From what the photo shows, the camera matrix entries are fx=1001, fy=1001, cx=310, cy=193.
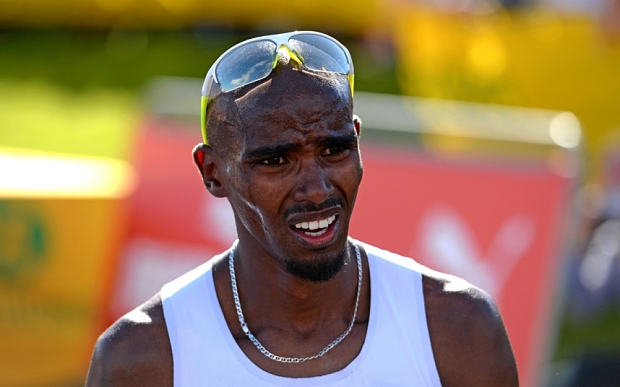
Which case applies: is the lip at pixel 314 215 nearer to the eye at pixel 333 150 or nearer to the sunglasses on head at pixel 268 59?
the eye at pixel 333 150

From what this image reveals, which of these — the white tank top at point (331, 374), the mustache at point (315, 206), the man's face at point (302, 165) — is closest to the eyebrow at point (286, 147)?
the man's face at point (302, 165)

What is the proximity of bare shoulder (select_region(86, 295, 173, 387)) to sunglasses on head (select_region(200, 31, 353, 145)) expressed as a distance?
1.93 ft

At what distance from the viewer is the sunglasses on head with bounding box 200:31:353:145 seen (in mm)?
2549

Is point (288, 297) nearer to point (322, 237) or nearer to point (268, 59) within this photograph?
point (322, 237)

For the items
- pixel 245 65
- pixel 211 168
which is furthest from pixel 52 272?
pixel 245 65

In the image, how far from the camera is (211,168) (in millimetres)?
2719

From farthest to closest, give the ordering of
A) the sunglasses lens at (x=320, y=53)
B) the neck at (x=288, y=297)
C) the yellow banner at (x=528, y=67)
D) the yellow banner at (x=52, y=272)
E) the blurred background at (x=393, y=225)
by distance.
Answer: the yellow banner at (x=528, y=67), the yellow banner at (x=52, y=272), the blurred background at (x=393, y=225), the neck at (x=288, y=297), the sunglasses lens at (x=320, y=53)

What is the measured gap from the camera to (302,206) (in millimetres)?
2473

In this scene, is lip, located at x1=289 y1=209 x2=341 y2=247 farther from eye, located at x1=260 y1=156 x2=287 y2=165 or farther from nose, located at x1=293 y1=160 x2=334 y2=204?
eye, located at x1=260 y1=156 x2=287 y2=165

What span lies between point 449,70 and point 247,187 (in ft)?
24.1

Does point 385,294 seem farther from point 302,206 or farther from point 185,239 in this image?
point 185,239

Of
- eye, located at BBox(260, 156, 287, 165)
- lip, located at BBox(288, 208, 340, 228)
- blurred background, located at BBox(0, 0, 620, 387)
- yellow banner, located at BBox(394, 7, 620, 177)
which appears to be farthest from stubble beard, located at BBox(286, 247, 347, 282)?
yellow banner, located at BBox(394, 7, 620, 177)

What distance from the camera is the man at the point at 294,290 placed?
2498 mm

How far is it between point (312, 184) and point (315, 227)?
0.11 m
